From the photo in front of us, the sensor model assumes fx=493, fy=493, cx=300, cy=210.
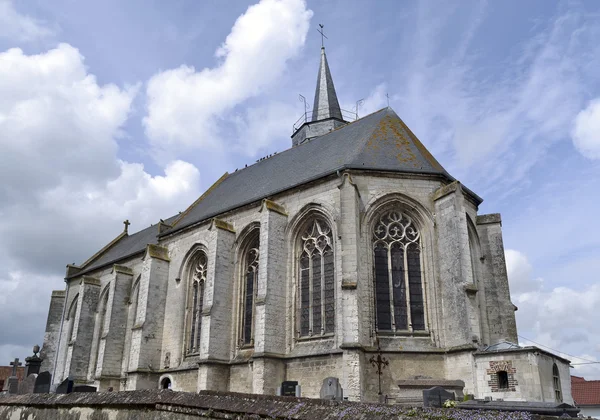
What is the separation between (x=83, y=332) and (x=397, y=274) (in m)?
17.4

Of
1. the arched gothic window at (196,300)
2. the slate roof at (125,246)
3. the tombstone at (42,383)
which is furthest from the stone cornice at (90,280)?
the tombstone at (42,383)

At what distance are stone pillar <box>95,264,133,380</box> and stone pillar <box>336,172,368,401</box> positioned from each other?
42.0 ft

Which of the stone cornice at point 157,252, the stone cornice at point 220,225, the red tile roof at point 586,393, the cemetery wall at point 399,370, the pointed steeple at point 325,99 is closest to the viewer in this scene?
the cemetery wall at point 399,370

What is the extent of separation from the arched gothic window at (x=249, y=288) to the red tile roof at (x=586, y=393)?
23.6 m

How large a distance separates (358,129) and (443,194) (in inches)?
232

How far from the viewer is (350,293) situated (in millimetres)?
13719

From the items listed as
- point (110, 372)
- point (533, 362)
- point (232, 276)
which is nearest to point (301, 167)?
point (232, 276)

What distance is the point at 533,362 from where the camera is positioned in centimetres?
1154

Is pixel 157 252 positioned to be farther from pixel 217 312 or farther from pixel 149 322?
pixel 217 312

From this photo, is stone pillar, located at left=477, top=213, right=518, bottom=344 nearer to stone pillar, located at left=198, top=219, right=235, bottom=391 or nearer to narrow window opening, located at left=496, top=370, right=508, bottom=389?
narrow window opening, located at left=496, top=370, right=508, bottom=389

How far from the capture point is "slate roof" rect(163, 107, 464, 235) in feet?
54.4

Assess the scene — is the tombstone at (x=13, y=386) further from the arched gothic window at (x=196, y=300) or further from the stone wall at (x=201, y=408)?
the stone wall at (x=201, y=408)

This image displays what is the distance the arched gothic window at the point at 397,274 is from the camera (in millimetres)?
14648

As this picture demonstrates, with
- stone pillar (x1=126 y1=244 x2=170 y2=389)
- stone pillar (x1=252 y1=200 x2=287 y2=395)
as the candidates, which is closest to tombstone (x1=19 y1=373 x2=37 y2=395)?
stone pillar (x1=252 y1=200 x2=287 y2=395)
